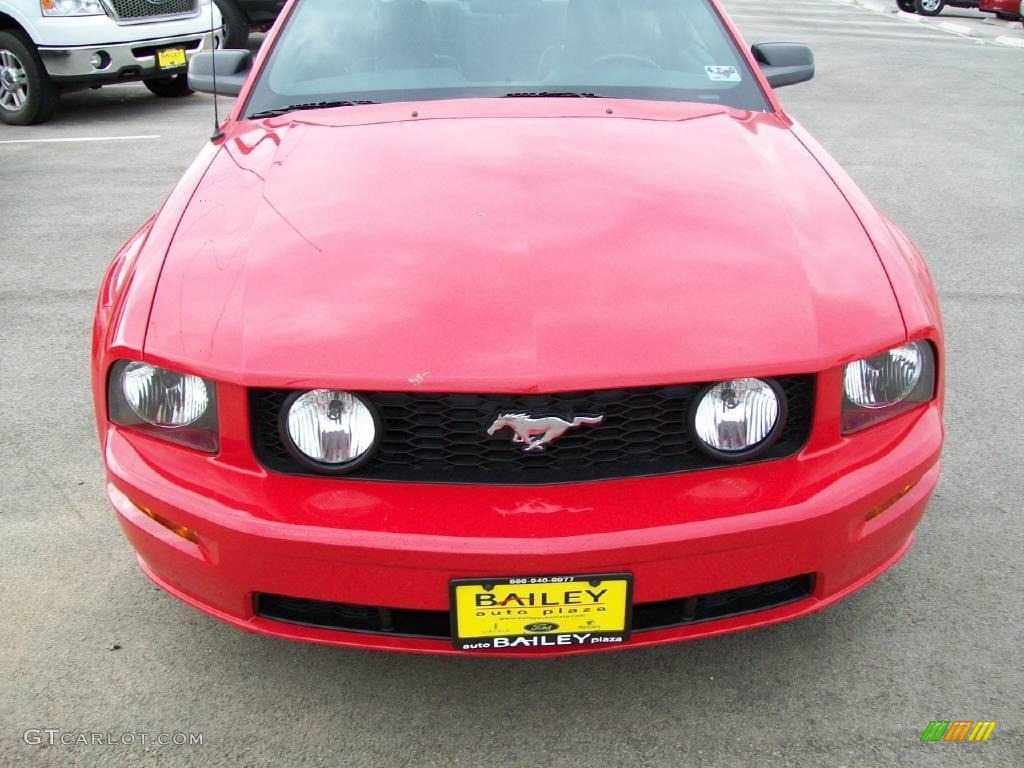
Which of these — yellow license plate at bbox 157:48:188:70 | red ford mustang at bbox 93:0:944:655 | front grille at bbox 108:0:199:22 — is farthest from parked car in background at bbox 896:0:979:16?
red ford mustang at bbox 93:0:944:655

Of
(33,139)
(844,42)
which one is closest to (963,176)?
(33,139)

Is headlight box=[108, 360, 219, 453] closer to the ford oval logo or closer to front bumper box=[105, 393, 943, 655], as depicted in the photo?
front bumper box=[105, 393, 943, 655]

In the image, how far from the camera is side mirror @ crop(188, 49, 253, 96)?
3496 millimetres

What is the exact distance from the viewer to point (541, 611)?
188cm

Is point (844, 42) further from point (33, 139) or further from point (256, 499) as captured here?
point (256, 499)

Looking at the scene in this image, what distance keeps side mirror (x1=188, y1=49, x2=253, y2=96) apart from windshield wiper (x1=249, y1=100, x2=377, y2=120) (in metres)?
0.46

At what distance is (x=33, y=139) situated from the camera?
8195 mm

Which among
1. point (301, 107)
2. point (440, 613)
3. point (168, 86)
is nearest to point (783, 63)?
point (301, 107)

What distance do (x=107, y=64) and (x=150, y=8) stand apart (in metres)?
0.70

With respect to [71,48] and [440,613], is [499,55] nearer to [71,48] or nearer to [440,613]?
[440,613]

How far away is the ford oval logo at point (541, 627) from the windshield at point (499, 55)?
173cm

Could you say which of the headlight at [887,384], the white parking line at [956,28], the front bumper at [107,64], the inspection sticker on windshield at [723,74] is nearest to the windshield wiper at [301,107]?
the inspection sticker on windshield at [723,74]

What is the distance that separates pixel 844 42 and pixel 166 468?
1536 centimetres

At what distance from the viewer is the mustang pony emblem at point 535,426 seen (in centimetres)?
186
